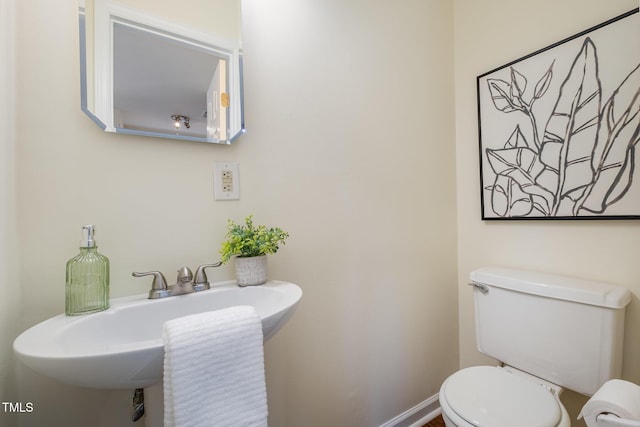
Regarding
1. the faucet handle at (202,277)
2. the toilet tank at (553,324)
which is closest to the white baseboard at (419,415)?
the toilet tank at (553,324)

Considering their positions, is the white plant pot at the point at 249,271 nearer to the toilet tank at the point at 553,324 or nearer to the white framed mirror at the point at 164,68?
the white framed mirror at the point at 164,68

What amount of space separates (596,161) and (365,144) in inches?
36.1

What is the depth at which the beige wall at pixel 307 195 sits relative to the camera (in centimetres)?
70

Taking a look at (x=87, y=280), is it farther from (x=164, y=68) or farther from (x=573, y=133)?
(x=573, y=133)

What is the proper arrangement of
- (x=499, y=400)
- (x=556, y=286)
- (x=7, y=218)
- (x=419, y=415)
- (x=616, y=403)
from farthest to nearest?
(x=419, y=415), (x=556, y=286), (x=499, y=400), (x=7, y=218), (x=616, y=403)

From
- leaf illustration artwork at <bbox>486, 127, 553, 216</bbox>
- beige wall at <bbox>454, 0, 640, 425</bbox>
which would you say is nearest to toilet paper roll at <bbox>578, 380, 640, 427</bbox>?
beige wall at <bbox>454, 0, 640, 425</bbox>

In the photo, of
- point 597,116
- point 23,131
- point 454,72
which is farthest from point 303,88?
point 597,116

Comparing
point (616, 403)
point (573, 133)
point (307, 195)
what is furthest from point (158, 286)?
point (573, 133)

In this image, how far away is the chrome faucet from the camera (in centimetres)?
77

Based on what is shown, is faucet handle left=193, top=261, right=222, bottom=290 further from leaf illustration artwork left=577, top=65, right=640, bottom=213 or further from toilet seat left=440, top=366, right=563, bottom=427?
leaf illustration artwork left=577, top=65, right=640, bottom=213

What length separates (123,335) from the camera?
686 millimetres

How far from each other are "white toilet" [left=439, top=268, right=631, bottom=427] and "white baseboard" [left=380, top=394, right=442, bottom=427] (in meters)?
0.48

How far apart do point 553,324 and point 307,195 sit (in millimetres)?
1074

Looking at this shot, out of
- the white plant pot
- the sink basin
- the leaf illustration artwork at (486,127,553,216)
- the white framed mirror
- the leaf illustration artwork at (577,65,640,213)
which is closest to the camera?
the sink basin
